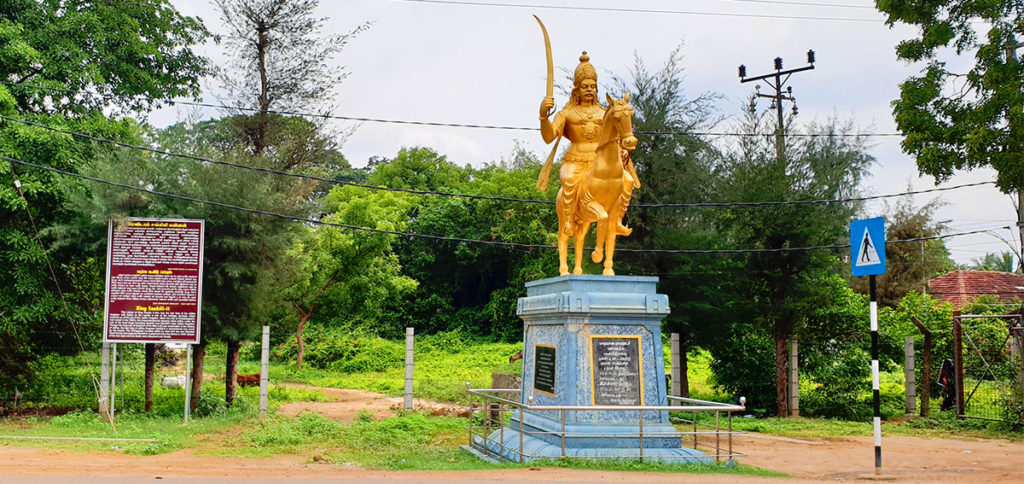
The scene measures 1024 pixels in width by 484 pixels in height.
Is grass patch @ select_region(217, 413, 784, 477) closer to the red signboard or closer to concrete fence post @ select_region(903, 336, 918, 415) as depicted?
the red signboard

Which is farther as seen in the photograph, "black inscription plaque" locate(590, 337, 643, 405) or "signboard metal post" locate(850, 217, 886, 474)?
"black inscription plaque" locate(590, 337, 643, 405)

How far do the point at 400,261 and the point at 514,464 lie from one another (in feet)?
111

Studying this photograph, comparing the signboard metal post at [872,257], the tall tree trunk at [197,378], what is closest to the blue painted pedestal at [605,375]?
the signboard metal post at [872,257]

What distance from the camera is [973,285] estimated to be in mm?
40906

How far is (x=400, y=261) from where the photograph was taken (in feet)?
144

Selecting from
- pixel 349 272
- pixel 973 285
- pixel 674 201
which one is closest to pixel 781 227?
pixel 674 201

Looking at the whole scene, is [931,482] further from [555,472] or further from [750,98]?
[750,98]

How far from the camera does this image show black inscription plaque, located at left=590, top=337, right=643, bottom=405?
10883 millimetres

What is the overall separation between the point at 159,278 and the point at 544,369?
27.0 feet

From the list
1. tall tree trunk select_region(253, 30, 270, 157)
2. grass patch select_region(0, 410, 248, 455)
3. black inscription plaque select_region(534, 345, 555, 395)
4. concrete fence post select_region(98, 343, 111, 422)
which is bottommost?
grass patch select_region(0, 410, 248, 455)

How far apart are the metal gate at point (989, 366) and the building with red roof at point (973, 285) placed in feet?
58.9

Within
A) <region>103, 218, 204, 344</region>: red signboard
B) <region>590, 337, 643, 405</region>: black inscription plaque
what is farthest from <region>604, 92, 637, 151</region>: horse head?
<region>103, 218, 204, 344</region>: red signboard

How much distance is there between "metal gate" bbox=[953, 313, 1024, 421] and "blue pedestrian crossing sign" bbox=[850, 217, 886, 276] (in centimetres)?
824

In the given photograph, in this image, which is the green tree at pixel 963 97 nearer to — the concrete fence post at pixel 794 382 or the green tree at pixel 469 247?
the concrete fence post at pixel 794 382
